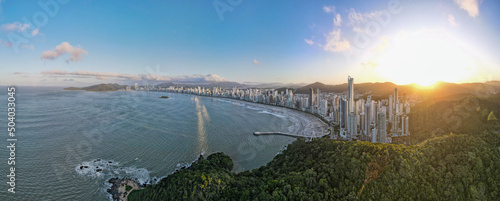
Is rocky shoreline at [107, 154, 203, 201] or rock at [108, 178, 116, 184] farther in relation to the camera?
rock at [108, 178, 116, 184]

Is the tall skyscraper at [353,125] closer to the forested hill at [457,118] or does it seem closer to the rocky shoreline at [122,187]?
the forested hill at [457,118]

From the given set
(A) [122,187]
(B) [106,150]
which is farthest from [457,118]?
(B) [106,150]

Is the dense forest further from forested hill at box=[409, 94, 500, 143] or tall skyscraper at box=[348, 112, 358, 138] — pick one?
tall skyscraper at box=[348, 112, 358, 138]

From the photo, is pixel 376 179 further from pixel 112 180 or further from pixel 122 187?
pixel 112 180

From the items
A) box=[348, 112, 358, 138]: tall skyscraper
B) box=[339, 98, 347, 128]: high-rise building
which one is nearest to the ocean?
box=[348, 112, 358, 138]: tall skyscraper

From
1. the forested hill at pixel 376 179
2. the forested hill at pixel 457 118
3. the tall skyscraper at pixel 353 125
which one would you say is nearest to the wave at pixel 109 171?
the forested hill at pixel 376 179

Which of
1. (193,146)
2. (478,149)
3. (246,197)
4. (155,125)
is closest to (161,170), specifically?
(193,146)

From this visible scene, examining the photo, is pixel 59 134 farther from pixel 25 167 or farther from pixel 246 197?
pixel 246 197

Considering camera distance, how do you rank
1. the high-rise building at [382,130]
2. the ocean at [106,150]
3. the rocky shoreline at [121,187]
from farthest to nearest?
the high-rise building at [382,130] → the ocean at [106,150] → the rocky shoreline at [121,187]
